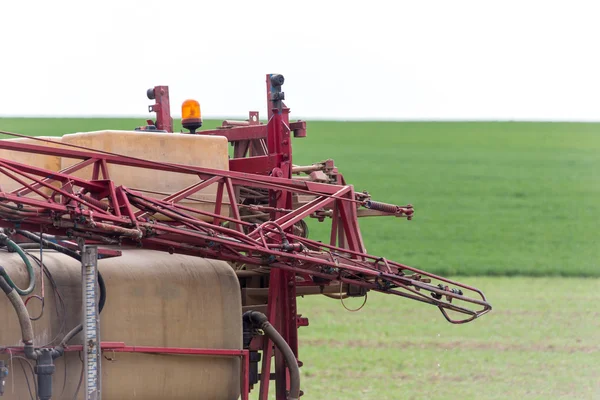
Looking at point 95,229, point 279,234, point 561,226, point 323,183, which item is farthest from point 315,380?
point 561,226

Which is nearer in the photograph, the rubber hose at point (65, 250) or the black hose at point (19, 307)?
the black hose at point (19, 307)

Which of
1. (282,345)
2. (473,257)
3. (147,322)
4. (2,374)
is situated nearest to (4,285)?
(2,374)

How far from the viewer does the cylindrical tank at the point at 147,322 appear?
13.7 metres

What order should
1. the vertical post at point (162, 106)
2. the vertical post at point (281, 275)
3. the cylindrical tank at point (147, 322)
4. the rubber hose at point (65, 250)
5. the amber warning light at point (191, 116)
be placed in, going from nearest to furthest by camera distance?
the cylindrical tank at point (147, 322) → the rubber hose at point (65, 250) → the vertical post at point (281, 275) → the amber warning light at point (191, 116) → the vertical post at point (162, 106)

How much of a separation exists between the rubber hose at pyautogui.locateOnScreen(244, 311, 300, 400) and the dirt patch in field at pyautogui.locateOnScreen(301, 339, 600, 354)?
16.1 metres

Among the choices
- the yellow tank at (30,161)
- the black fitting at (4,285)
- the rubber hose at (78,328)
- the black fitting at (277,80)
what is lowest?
the rubber hose at (78,328)

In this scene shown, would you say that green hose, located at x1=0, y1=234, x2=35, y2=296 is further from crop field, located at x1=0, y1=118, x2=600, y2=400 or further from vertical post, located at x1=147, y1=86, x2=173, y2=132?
crop field, located at x1=0, y1=118, x2=600, y2=400

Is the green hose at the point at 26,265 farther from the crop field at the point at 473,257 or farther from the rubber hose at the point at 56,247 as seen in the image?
the crop field at the point at 473,257

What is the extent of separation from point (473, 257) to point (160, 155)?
31.5 m

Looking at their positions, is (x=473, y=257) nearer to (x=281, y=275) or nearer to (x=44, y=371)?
(x=281, y=275)

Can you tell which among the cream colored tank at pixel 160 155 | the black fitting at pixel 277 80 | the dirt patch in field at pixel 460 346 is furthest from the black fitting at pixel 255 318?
the dirt patch in field at pixel 460 346

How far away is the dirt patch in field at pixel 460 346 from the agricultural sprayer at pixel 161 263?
15.4 metres

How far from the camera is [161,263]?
49.2 feet

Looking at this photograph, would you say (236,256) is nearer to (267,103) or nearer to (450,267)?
(267,103)
